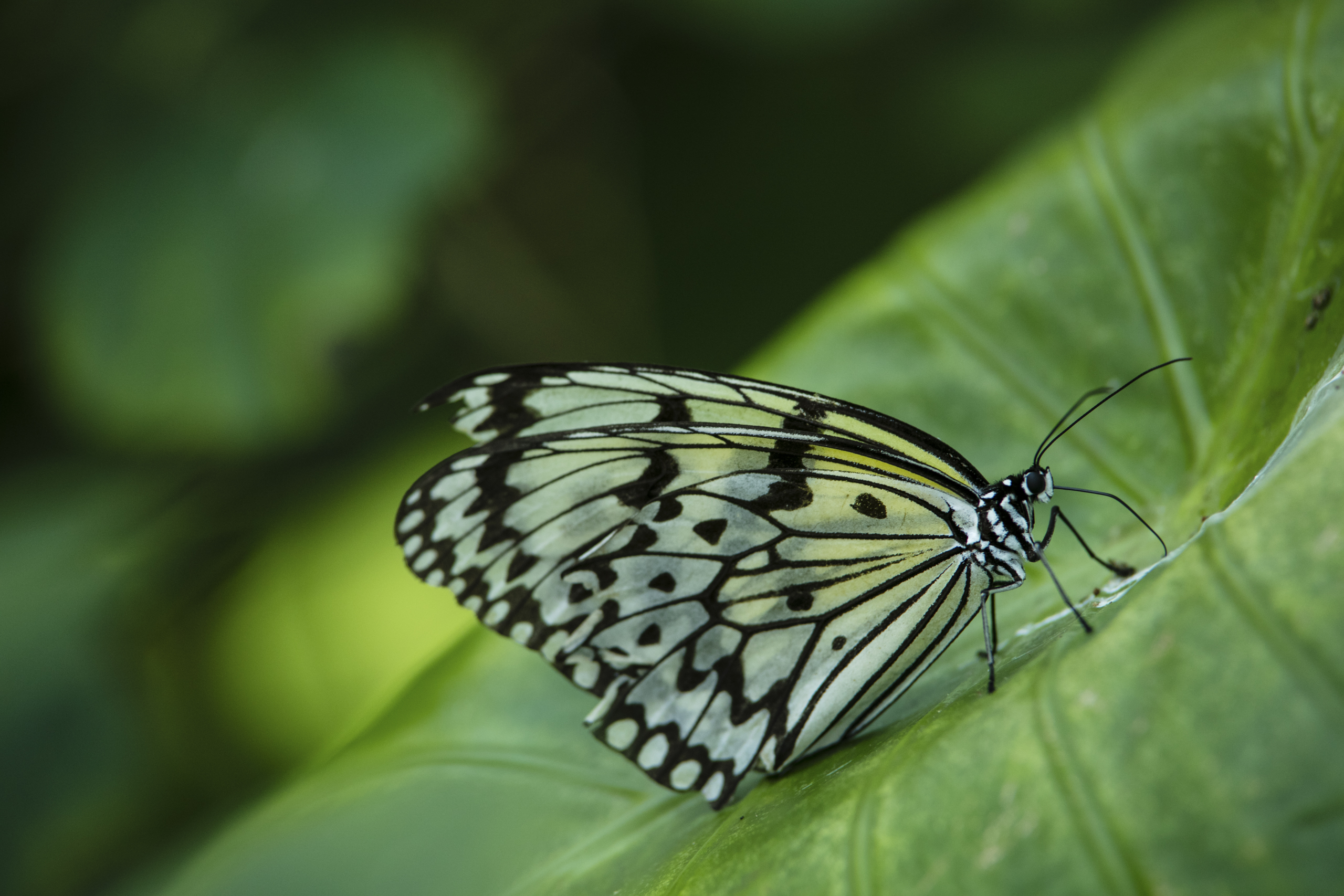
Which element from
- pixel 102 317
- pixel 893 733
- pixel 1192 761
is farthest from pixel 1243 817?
pixel 102 317

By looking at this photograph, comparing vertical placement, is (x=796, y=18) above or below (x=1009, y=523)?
above

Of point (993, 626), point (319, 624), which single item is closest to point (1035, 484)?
point (993, 626)

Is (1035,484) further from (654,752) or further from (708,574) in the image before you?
(654,752)

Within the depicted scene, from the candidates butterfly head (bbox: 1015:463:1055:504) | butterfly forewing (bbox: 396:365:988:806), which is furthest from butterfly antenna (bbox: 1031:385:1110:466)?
butterfly forewing (bbox: 396:365:988:806)

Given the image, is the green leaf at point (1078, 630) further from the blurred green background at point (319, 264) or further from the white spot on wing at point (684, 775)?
the blurred green background at point (319, 264)

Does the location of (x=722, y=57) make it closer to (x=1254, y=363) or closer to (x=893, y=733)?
(x=1254, y=363)

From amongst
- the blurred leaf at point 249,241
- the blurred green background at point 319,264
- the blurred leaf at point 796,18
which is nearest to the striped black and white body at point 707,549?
the blurred green background at point 319,264
